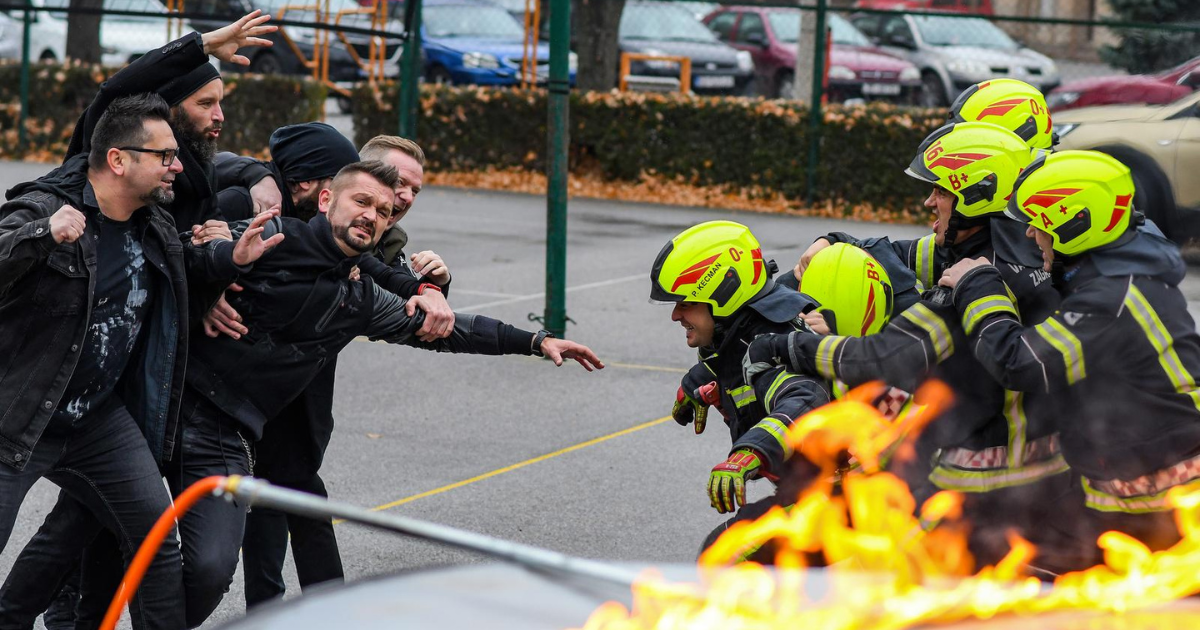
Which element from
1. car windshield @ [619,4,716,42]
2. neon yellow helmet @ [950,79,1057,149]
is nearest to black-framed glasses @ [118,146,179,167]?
neon yellow helmet @ [950,79,1057,149]

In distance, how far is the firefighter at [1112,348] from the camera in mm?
3912

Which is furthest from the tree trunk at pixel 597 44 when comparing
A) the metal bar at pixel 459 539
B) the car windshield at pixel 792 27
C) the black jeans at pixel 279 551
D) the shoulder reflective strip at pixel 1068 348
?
the metal bar at pixel 459 539

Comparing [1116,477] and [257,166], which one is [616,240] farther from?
[1116,477]

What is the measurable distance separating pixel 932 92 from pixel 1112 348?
63.9 feet

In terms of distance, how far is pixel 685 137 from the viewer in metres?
17.6

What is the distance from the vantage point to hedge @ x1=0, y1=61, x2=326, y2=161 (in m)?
19.2

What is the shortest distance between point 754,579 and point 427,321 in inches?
93.0

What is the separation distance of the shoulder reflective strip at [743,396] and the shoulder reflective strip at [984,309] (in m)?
0.68

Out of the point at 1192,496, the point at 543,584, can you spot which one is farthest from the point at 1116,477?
the point at 543,584

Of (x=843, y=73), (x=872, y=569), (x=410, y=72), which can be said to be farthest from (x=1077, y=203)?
(x=843, y=73)

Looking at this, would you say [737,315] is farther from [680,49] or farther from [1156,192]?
[680,49]

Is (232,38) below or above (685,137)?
above

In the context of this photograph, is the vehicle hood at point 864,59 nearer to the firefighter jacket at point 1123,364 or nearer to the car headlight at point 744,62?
the car headlight at point 744,62

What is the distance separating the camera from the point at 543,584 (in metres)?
2.71
